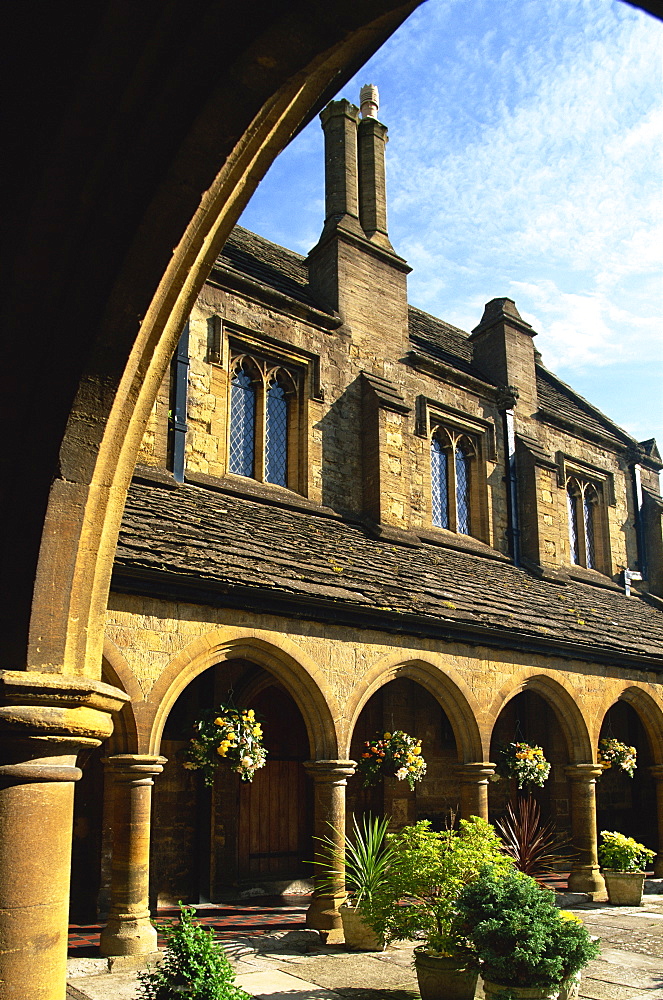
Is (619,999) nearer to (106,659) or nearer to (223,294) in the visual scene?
(106,659)

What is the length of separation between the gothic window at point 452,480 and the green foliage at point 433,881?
833cm

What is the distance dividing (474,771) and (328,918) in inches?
114

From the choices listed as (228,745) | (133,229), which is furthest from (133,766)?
(133,229)

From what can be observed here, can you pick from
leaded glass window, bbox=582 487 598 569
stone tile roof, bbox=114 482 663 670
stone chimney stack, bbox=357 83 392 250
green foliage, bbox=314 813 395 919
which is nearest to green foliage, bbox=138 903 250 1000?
green foliage, bbox=314 813 395 919

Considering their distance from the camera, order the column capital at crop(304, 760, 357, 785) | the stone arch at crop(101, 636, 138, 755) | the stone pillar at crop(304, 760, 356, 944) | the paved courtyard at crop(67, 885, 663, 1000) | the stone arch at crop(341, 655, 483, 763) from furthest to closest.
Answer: the stone arch at crop(341, 655, 483, 763) → the column capital at crop(304, 760, 357, 785) → the stone pillar at crop(304, 760, 356, 944) → the stone arch at crop(101, 636, 138, 755) → the paved courtyard at crop(67, 885, 663, 1000)

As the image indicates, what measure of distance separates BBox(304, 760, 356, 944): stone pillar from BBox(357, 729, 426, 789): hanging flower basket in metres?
0.83

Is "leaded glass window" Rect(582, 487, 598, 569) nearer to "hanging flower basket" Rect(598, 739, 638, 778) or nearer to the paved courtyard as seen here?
"hanging flower basket" Rect(598, 739, 638, 778)

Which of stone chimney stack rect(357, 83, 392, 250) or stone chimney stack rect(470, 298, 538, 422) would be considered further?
stone chimney stack rect(470, 298, 538, 422)

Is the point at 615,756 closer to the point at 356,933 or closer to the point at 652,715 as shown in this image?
the point at 652,715

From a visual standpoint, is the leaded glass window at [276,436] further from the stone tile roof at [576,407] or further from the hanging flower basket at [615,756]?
the stone tile roof at [576,407]

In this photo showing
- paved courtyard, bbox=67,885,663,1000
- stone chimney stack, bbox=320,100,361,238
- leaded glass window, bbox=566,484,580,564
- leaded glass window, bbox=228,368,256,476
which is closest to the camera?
paved courtyard, bbox=67,885,663,1000

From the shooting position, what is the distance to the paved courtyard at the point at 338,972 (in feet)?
22.5

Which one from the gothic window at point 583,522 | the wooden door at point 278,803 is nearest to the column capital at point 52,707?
the wooden door at point 278,803

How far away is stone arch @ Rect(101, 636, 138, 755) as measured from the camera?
8023 mm
